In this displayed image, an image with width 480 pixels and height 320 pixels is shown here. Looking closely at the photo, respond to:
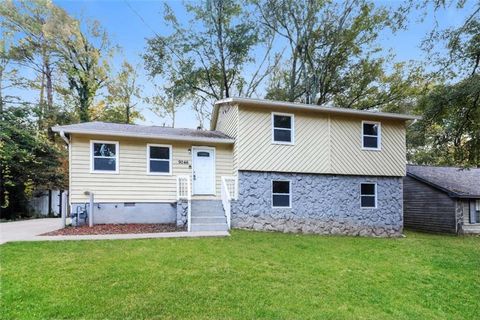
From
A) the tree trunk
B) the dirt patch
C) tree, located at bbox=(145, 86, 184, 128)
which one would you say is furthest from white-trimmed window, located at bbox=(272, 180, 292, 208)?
the tree trunk

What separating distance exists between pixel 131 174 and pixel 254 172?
4.17 m

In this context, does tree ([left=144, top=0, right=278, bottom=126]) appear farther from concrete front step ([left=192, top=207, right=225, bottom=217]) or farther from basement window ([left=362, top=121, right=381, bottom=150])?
concrete front step ([left=192, top=207, right=225, bottom=217])

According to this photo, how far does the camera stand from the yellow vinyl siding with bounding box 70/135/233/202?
33.5ft

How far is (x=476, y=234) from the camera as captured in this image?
49.8 feet

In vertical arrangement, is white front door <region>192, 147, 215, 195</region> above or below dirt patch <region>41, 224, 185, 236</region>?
above

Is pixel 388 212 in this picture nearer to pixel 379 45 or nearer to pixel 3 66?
pixel 379 45

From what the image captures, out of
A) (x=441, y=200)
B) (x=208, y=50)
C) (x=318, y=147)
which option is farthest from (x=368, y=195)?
(x=208, y=50)

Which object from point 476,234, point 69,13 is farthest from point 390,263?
point 69,13

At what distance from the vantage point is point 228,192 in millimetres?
10508

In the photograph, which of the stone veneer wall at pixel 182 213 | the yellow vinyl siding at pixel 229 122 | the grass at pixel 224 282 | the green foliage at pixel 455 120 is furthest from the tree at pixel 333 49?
the grass at pixel 224 282

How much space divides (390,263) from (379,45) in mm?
16423

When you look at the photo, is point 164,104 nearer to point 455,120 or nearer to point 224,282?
point 455,120

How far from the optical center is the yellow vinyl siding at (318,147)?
11.2 m

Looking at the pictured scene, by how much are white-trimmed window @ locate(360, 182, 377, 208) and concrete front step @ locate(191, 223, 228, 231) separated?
230 inches
